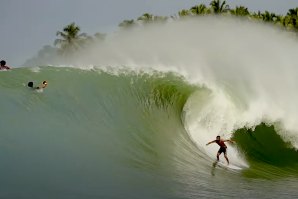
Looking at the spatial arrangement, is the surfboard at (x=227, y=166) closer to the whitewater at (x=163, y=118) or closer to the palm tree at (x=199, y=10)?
the whitewater at (x=163, y=118)

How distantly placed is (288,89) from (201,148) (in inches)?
219

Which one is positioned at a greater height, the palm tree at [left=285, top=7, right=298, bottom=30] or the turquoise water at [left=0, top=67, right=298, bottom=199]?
the palm tree at [left=285, top=7, right=298, bottom=30]

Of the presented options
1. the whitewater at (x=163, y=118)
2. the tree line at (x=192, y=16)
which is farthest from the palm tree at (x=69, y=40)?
the whitewater at (x=163, y=118)

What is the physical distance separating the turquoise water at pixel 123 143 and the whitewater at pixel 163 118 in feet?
0.11

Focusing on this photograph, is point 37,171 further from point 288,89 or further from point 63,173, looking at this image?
point 288,89

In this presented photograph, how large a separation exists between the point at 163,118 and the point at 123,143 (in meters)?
3.04

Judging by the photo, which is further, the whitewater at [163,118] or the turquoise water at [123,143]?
the whitewater at [163,118]

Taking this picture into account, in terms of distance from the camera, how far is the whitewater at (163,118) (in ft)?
26.3

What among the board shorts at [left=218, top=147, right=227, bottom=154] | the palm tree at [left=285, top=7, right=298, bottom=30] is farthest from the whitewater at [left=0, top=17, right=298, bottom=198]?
the palm tree at [left=285, top=7, right=298, bottom=30]

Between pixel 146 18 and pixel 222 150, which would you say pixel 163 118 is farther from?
pixel 146 18

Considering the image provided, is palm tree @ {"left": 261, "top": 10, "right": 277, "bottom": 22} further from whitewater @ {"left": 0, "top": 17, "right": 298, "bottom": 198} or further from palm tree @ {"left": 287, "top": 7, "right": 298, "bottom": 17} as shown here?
whitewater @ {"left": 0, "top": 17, "right": 298, "bottom": 198}

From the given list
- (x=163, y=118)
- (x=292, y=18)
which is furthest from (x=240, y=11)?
(x=163, y=118)

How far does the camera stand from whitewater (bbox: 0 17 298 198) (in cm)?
802

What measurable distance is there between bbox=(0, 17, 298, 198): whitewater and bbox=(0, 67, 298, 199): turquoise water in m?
0.03
